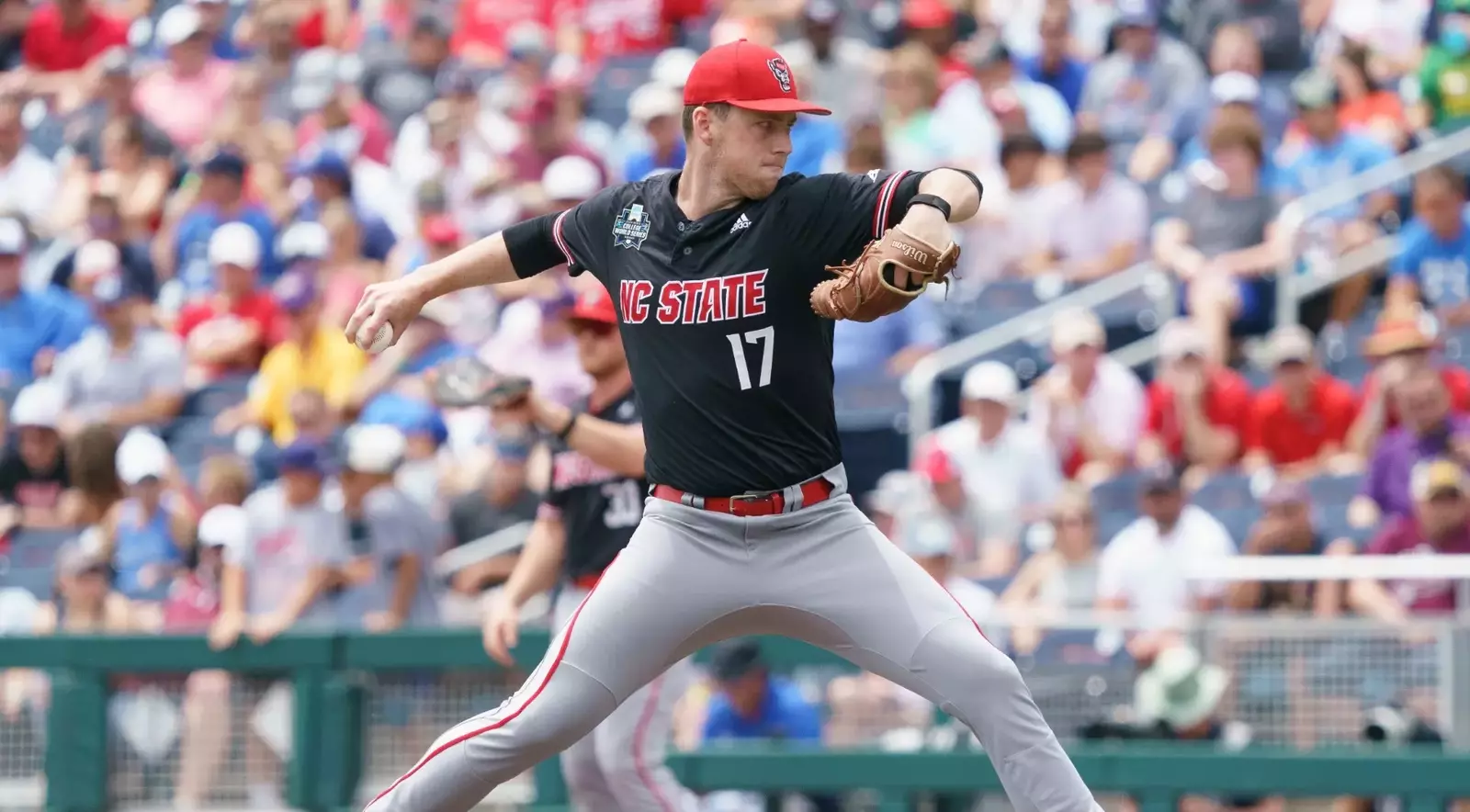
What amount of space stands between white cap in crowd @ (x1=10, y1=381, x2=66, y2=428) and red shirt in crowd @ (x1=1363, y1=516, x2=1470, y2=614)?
694 cm

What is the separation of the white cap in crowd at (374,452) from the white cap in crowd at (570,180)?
94.1 inches

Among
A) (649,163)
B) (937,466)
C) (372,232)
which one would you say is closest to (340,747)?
(937,466)

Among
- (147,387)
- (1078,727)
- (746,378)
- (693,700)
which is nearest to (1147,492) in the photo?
(1078,727)

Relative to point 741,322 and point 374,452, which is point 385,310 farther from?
point 374,452

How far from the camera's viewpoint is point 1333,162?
1105cm

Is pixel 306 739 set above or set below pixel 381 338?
below

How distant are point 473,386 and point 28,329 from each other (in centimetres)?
797

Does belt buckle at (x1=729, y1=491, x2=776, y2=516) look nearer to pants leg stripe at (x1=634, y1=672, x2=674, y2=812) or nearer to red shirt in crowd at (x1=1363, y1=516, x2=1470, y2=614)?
pants leg stripe at (x1=634, y1=672, x2=674, y2=812)

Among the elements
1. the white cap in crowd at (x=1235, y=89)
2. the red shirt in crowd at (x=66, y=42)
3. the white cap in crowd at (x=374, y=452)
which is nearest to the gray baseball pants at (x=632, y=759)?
the white cap in crowd at (x=374, y=452)

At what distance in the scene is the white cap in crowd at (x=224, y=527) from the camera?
32.1ft

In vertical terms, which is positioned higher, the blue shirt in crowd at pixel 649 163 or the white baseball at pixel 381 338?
the blue shirt in crowd at pixel 649 163

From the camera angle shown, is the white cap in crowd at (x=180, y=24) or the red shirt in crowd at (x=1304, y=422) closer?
the red shirt in crowd at (x=1304, y=422)

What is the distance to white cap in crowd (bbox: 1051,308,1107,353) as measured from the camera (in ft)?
33.4

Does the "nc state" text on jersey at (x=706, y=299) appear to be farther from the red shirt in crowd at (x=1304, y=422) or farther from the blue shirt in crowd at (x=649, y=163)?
the blue shirt in crowd at (x=649, y=163)
